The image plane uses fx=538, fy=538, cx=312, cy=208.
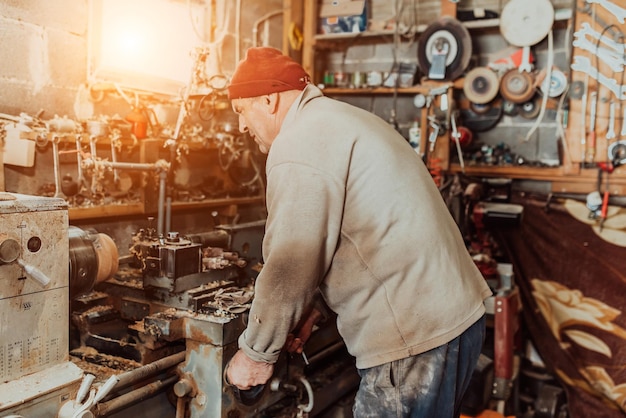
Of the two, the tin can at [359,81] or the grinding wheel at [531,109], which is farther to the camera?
the tin can at [359,81]

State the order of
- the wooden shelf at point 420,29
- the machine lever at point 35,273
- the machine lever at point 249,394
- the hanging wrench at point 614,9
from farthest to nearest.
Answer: the wooden shelf at point 420,29 → the hanging wrench at point 614,9 → the machine lever at point 249,394 → the machine lever at point 35,273

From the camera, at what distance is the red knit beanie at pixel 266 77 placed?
144cm

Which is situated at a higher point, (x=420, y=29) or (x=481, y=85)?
(x=420, y=29)

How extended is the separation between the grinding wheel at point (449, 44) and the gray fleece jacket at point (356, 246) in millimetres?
1930

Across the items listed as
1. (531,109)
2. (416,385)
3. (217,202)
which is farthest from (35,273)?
(531,109)

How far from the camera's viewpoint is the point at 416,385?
51.7 inches

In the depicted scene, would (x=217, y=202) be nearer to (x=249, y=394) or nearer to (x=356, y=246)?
(x=249, y=394)

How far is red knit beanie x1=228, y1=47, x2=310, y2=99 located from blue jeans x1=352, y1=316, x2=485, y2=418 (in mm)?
770

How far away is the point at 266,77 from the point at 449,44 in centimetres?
194

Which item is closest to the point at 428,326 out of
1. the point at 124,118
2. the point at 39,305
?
the point at 39,305

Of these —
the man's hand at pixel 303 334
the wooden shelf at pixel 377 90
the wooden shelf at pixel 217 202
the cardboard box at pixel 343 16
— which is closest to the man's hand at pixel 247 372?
the man's hand at pixel 303 334

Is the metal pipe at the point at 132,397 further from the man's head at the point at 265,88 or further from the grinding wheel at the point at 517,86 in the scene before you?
the grinding wheel at the point at 517,86

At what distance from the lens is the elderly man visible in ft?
4.05

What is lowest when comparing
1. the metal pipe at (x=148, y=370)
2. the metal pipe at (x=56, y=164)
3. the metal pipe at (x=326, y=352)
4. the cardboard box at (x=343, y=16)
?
the metal pipe at (x=326, y=352)
